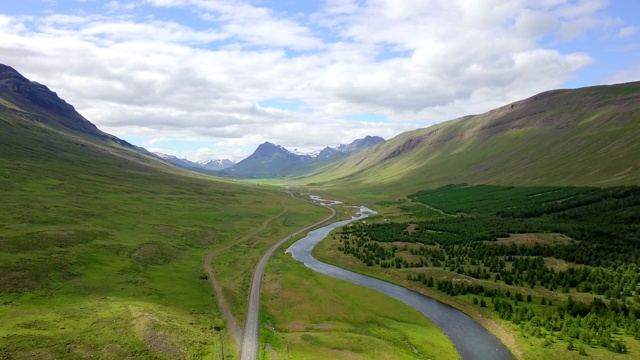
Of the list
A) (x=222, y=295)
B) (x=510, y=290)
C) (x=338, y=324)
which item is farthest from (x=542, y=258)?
(x=222, y=295)

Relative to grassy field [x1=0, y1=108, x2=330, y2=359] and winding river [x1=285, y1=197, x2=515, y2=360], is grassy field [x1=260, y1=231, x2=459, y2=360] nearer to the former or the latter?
winding river [x1=285, y1=197, x2=515, y2=360]

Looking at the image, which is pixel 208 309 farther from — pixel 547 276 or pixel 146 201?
pixel 146 201

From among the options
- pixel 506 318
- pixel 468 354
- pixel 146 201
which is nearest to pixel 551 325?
pixel 506 318

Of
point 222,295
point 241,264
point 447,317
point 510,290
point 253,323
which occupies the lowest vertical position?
point 447,317

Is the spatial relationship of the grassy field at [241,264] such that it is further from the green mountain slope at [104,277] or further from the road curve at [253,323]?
the road curve at [253,323]

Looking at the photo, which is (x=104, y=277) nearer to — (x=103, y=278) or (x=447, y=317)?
(x=103, y=278)

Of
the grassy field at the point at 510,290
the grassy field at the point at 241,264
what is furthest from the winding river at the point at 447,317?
the grassy field at the point at 241,264
